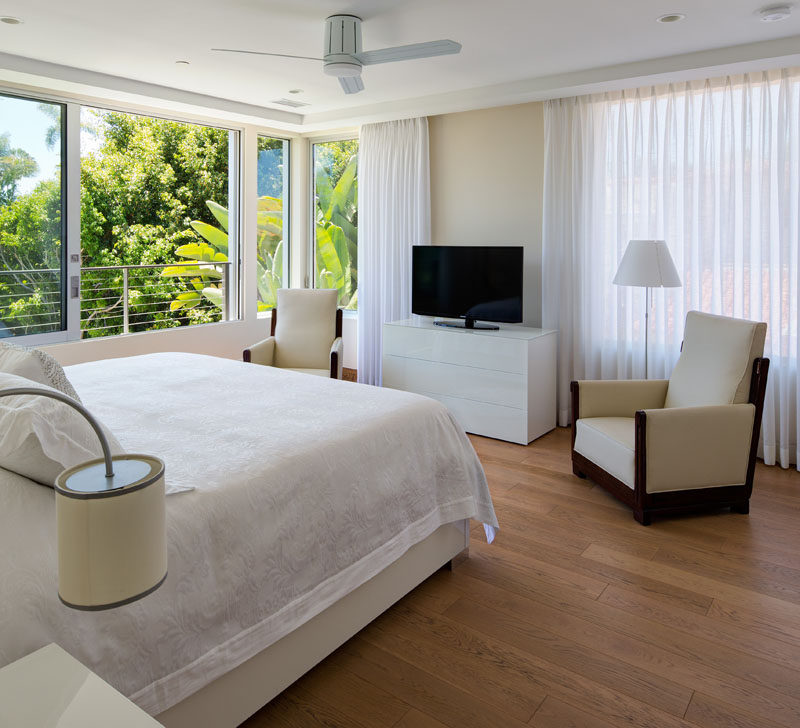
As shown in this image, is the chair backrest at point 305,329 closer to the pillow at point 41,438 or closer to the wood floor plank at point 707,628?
the wood floor plank at point 707,628

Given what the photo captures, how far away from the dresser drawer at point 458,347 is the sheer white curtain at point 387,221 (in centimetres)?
55

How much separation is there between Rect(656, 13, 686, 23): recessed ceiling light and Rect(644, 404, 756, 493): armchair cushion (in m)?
1.92

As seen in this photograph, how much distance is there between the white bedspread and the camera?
55.9 inches

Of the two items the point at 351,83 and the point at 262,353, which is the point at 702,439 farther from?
the point at 262,353

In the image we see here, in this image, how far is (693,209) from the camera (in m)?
4.29

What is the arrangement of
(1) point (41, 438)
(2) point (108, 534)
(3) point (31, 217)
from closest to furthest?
(2) point (108, 534) → (1) point (41, 438) → (3) point (31, 217)

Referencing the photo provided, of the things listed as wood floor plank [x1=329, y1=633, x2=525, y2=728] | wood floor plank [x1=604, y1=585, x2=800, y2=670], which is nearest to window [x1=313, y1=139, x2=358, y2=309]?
wood floor plank [x1=604, y1=585, x2=800, y2=670]

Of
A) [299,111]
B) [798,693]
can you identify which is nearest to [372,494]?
[798,693]

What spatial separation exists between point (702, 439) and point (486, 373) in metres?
1.72

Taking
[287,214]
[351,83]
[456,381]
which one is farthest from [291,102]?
[456,381]

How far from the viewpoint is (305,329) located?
4.96 meters

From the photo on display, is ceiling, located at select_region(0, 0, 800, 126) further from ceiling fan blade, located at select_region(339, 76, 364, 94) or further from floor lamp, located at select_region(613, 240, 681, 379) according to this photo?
floor lamp, located at select_region(613, 240, 681, 379)

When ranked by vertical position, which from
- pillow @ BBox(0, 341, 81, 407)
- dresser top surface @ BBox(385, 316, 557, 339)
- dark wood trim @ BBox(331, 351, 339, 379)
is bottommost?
dark wood trim @ BBox(331, 351, 339, 379)

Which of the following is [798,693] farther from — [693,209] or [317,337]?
[317,337]
